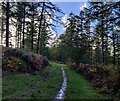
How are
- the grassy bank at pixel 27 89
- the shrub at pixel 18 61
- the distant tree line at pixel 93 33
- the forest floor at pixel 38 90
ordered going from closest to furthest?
the grassy bank at pixel 27 89 < the forest floor at pixel 38 90 < the shrub at pixel 18 61 < the distant tree line at pixel 93 33

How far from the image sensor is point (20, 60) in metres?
23.5

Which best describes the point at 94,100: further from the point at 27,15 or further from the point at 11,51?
the point at 27,15

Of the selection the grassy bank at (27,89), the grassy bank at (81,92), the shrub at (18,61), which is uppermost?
the shrub at (18,61)

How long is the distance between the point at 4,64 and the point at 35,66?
16.8 ft

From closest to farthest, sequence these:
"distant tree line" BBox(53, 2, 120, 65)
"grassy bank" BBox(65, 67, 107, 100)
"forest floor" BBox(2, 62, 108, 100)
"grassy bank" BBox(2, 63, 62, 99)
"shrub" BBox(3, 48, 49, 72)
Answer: "grassy bank" BBox(2, 63, 62, 99)
"forest floor" BBox(2, 62, 108, 100)
"grassy bank" BBox(65, 67, 107, 100)
"shrub" BBox(3, 48, 49, 72)
"distant tree line" BBox(53, 2, 120, 65)

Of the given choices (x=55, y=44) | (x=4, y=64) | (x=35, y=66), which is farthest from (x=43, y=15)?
(x=55, y=44)

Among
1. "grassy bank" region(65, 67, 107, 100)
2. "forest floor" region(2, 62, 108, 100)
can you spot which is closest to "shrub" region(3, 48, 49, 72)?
"forest floor" region(2, 62, 108, 100)

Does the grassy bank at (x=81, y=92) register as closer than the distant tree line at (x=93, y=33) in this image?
Yes

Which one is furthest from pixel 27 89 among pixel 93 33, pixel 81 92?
pixel 93 33

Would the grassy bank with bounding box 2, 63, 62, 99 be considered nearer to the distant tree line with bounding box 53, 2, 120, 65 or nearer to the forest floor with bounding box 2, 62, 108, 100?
the forest floor with bounding box 2, 62, 108, 100

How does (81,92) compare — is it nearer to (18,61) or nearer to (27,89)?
(27,89)

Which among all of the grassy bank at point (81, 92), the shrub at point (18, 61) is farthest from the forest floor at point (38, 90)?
the shrub at point (18, 61)

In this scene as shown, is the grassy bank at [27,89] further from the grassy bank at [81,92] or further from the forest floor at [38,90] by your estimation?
the grassy bank at [81,92]

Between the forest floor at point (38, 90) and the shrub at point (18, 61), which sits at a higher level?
the shrub at point (18, 61)
